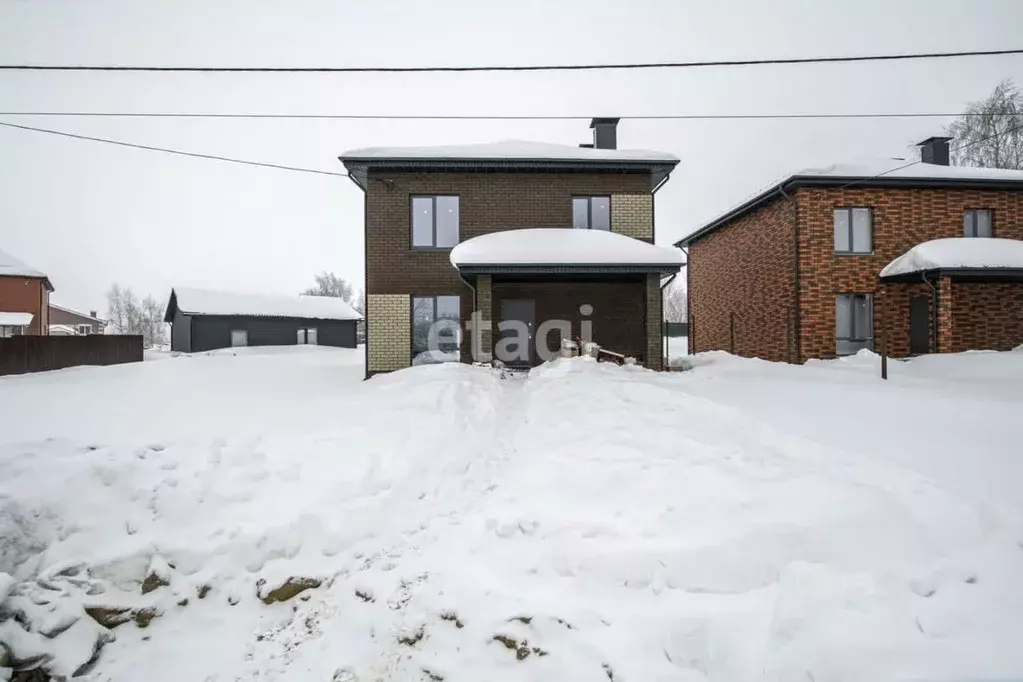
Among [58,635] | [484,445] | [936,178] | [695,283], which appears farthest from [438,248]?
[936,178]

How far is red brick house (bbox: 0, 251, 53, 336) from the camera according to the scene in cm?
2642

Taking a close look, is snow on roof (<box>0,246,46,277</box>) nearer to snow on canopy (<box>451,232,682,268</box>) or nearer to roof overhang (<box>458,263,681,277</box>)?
snow on canopy (<box>451,232,682,268</box>)

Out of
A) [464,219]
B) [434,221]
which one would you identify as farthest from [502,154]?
[434,221]

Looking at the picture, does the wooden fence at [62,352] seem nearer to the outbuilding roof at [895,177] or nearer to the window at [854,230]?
the outbuilding roof at [895,177]

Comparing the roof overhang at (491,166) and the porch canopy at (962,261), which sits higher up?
the roof overhang at (491,166)

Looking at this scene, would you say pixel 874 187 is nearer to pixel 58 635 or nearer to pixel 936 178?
pixel 936 178

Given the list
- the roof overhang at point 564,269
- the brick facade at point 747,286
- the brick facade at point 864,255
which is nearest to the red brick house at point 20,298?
the roof overhang at point 564,269

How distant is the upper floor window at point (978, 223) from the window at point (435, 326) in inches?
627

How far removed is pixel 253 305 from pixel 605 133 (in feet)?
89.1

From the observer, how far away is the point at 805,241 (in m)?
13.9

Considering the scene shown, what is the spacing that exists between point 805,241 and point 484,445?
41.9ft

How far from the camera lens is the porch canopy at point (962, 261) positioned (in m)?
12.3

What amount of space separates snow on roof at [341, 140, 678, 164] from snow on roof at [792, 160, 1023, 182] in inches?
191

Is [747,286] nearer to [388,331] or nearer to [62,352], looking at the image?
[388,331]
